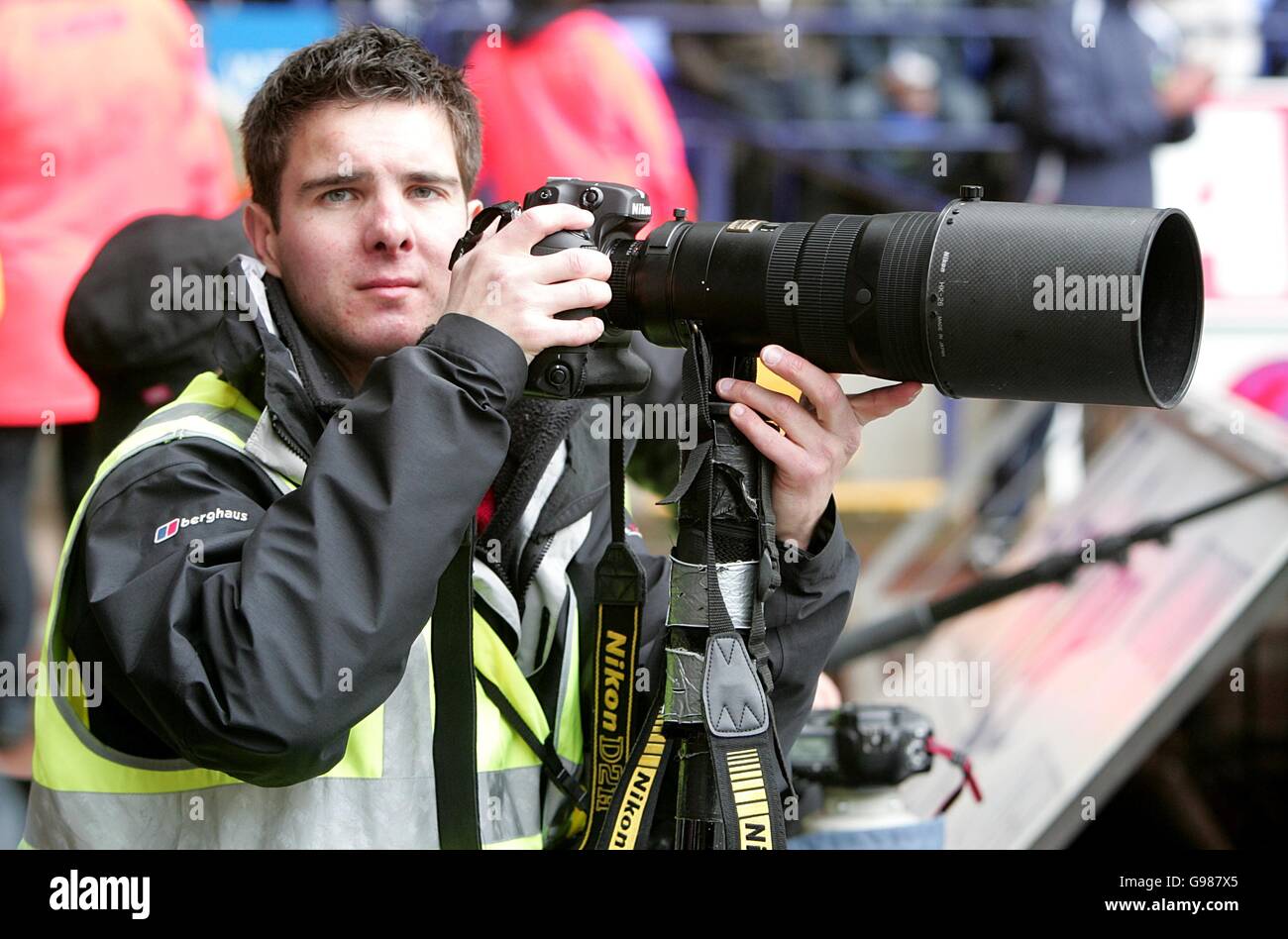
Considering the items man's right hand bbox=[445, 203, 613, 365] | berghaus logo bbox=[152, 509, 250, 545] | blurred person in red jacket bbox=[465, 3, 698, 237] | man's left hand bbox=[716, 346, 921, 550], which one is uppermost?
blurred person in red jacket bbox=[465, 3, 698, 237]

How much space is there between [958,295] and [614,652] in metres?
0.66

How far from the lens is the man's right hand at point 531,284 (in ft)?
5.68

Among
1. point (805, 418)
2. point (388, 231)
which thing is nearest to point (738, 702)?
point (805, 418)

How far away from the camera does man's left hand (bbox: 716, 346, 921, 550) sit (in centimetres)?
174

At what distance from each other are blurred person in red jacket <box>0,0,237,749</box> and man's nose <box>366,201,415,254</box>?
5.61ft

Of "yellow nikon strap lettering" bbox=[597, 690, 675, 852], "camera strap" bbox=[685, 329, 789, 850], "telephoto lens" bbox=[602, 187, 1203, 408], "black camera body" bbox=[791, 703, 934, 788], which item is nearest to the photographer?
"telephoto lens" bbox=[602, 187, 1203, 408]

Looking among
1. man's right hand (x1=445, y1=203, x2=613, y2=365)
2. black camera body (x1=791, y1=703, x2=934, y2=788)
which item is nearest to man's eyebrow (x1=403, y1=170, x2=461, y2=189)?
man's right hand (x1=445, y1=203, x2=613, y2=365)

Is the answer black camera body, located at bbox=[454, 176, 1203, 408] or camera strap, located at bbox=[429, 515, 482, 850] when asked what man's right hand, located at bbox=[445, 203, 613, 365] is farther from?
camera strap, located at bbox=[429, 515, 482, 850]

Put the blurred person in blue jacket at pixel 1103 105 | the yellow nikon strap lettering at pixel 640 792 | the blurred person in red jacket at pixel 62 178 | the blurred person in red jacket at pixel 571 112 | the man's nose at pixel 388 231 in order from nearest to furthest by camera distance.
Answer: the yellow nikon strap lettering at pixel 640 792 → the man's nose at pixel 388 231 → the blurred person in red jacket at pixel 62 178 → the blurred person in red jacket at pixel 571 112 → the blurred person in blue jacket at pixel 1103 105

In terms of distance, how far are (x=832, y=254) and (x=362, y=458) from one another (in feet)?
1.78

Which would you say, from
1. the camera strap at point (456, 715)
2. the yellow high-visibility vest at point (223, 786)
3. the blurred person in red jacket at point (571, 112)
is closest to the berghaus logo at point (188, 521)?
the yellow high-visibility vest at point (223, 786)

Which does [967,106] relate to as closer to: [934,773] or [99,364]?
A: [934,773]

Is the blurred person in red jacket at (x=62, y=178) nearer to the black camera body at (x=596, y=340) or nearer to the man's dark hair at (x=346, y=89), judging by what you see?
the man's dark hair at (x=346, y=89)
